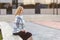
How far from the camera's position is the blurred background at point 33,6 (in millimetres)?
28619

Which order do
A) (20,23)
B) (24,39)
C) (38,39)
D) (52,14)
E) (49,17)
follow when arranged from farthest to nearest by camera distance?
(52,14) → (49,17) → (38,39) → (20,23) → (24,39)

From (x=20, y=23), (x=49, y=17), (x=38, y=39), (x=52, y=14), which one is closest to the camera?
(x=20, y=23)

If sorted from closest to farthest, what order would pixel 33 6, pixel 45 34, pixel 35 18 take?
pixel 45 34
pixel 35 18
pixel 33 6

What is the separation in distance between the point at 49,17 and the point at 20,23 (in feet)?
54.5

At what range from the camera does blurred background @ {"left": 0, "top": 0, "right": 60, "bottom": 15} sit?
2862cm

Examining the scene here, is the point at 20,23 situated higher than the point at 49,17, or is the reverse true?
the point at 20,23

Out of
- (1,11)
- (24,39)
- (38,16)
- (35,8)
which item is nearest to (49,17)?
(38,16)

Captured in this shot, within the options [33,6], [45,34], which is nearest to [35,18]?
[33,6]

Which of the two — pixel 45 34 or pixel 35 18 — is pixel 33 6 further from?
pixel 45 34

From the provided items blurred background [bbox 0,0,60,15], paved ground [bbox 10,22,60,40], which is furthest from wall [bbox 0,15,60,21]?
paved ground [bbox 10,22,60,40]

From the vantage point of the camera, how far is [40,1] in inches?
1156

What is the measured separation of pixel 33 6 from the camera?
2938cm

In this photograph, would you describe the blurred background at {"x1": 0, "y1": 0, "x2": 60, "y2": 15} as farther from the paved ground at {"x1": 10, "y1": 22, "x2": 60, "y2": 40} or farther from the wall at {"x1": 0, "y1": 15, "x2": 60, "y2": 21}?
the paved ground at {"x1": 10, "y1": 22, "x2": 60, "y2": 40}

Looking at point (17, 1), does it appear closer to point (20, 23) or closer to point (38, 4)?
point (38, 4)
